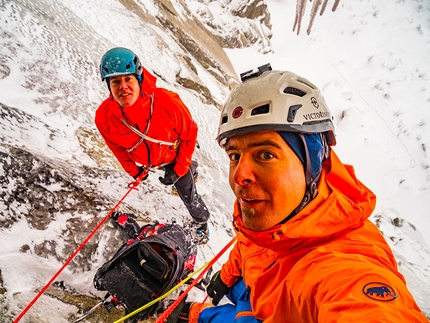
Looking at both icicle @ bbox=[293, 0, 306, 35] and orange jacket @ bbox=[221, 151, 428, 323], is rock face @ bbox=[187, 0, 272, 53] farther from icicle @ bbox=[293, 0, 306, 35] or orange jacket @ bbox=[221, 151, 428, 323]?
orange jacket @ bbox=[221, 151, 428, 323]

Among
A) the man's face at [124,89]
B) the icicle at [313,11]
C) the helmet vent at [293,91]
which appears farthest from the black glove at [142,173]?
the icicle at [313,11]

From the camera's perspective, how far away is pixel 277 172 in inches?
46.6

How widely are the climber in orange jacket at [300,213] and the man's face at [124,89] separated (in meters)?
1.36

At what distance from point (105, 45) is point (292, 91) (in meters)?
5.45

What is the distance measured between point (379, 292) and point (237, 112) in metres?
1.07

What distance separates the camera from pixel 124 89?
2385mm

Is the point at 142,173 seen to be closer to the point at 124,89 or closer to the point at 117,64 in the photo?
the point at 124,89

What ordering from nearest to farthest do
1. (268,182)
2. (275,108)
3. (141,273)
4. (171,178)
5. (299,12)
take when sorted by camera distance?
(268,182), (275,108), (141,273), (171,178), (299,12)

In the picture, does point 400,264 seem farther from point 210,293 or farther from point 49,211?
point 49,211

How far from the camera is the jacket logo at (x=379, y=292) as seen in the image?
809mm

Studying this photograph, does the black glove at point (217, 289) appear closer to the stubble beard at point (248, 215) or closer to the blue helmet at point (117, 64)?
the stubble beard at point (248, 215)

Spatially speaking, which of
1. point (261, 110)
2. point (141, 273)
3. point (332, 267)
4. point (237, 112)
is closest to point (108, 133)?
point (141, 273)

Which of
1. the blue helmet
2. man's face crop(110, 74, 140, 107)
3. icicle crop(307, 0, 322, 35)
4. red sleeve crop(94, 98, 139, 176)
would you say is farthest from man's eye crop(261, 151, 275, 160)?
icicle crop(307, 0, 322, 35)

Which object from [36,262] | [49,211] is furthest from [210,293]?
[49,211]
